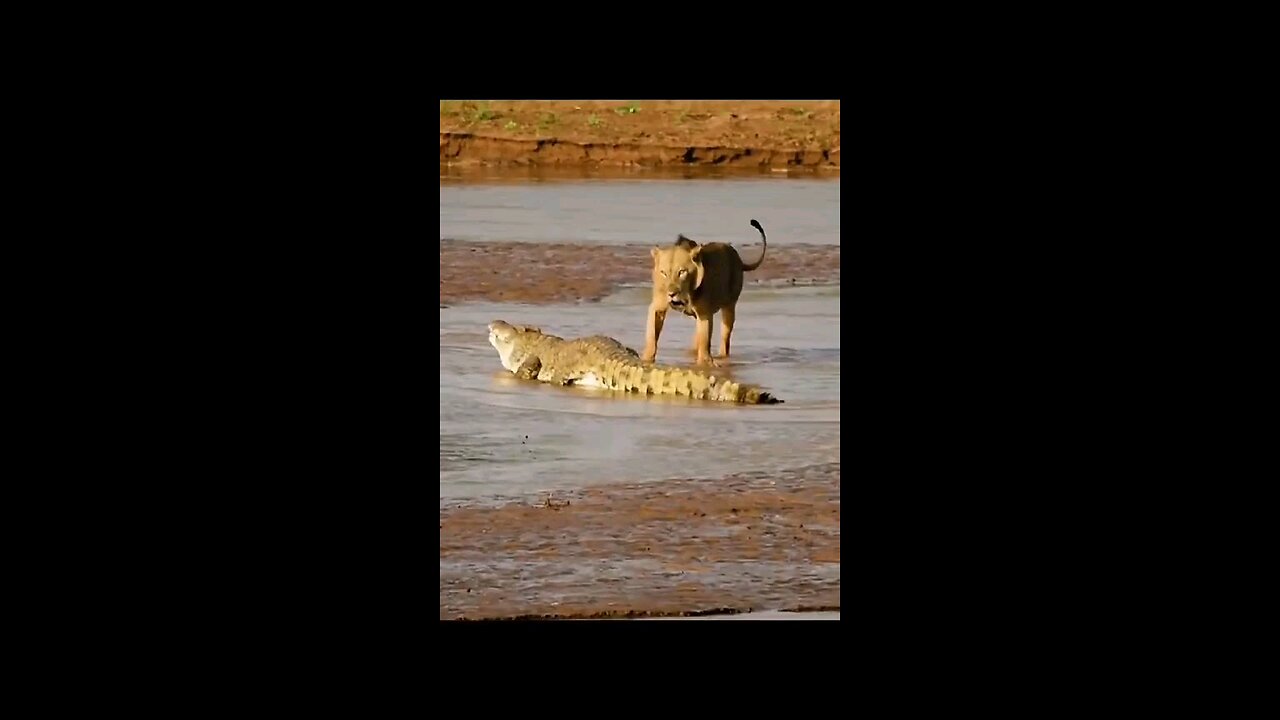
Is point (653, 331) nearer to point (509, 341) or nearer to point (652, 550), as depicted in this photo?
point (509, 341)

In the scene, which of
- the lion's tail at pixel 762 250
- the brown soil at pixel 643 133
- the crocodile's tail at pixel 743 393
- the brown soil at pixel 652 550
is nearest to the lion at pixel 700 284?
the lion's tail at pixel 762 250

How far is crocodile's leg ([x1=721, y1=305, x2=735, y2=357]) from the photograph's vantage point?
823 cm

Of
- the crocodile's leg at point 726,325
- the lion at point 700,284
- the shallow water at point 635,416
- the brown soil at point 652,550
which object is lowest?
the brown soil at point 652,550

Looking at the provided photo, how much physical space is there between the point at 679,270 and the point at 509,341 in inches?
24.6

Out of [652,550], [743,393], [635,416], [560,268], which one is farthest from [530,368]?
[652,550]

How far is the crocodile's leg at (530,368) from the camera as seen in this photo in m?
8.30

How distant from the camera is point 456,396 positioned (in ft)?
25.5

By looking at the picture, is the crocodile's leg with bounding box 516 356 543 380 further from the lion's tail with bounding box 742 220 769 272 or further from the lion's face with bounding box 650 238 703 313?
the lion's tail with bounding box 742 220 769 272

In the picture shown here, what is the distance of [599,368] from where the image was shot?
850 centimetres

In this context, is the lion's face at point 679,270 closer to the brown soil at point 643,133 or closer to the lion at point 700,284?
the lion at point 700,284

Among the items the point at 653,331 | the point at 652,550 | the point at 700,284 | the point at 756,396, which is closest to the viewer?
the point at 652,550

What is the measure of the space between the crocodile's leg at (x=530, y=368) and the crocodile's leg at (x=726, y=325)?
65cm

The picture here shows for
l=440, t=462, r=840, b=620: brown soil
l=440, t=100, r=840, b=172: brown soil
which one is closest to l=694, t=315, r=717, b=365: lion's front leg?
l=440, t=100, r=840, b=172: brown soil
